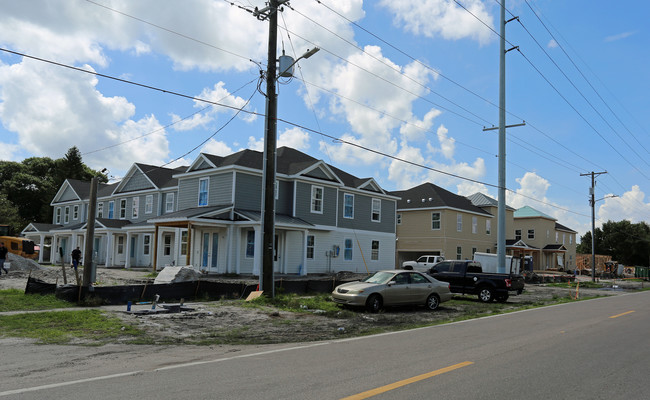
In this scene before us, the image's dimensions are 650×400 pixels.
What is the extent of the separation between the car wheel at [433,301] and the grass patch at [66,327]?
9730 millimetres

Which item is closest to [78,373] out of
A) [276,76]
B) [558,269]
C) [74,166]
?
[276,76]

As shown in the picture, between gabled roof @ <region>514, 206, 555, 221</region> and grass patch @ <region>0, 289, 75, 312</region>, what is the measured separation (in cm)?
5641

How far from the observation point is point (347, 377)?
670 centimetres

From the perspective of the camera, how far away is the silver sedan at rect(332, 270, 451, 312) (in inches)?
599

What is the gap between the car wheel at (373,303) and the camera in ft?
49.8

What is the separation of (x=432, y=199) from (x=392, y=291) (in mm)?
31690

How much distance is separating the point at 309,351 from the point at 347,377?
224 centimetres

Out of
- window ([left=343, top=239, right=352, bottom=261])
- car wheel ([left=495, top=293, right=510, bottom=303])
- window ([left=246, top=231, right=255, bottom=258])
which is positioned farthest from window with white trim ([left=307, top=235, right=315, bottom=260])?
car wheel ([left=495, top=293, right=510, bottom=303])

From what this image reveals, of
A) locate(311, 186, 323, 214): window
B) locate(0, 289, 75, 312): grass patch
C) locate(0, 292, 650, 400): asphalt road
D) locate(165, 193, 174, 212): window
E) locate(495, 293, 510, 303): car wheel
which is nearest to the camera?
locate(0, 292, 650, 400): asphalt road

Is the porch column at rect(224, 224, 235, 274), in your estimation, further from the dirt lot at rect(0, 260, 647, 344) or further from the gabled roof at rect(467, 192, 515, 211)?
the gabled roof at rect(467, 192, 515, 211)

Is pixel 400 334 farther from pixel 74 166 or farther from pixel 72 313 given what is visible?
pixel 74 166

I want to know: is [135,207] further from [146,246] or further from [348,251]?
[348,251]

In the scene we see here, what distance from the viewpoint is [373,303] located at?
15281 millimetres

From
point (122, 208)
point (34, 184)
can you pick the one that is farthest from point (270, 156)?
point (34, 184)
